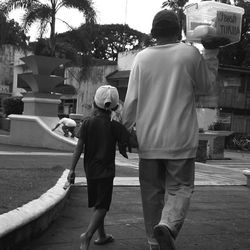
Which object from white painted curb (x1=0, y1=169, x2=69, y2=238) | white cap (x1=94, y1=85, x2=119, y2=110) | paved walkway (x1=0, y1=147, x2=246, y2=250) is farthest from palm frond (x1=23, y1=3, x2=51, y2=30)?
white cap (x1=94, y1=85, x2=119, y2=110)

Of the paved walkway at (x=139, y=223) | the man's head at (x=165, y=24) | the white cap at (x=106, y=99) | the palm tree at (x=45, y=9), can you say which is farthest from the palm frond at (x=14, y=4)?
the man's head at (x=165, y=24)

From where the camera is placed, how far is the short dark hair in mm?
4152

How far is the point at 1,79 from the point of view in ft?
192

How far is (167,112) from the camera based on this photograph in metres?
4.04

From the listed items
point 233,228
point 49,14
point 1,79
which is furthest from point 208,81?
point 1,79

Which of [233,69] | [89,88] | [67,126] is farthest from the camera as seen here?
[89,88]

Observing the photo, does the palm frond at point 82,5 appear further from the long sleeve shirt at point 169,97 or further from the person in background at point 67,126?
the long sleeve shirt at point 169,97

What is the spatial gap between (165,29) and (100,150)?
122cm

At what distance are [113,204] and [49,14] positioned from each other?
1587cm

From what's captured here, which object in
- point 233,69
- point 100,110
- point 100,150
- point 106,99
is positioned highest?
point 233,69

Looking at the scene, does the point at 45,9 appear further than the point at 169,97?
Yes

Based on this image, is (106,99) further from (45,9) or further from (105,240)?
(45,9)

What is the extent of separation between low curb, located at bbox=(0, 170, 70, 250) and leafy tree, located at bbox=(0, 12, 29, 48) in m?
16.9

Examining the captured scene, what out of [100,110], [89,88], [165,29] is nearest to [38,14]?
[100,110]
